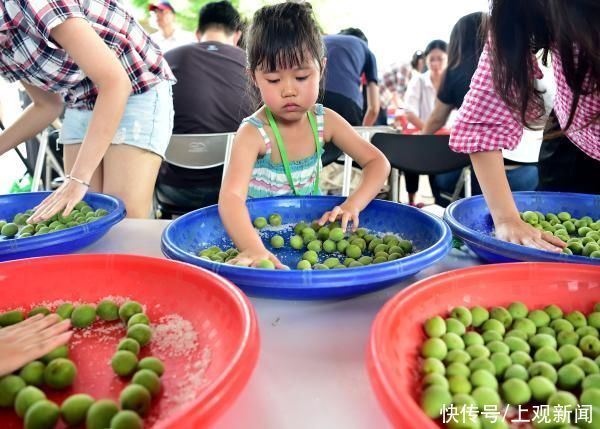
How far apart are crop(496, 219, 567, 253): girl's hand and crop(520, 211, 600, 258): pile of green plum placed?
3cm

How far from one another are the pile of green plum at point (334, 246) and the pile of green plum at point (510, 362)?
31 cm

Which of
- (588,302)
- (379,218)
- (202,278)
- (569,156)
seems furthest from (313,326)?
(569,156)

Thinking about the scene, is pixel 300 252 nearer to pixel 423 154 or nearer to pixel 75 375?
pixel 75 375

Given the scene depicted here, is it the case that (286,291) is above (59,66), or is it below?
below

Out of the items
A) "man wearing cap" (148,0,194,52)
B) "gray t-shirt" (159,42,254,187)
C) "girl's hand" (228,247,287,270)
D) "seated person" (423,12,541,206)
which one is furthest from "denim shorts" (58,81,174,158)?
"man wearing cap" (148,0,194,52)

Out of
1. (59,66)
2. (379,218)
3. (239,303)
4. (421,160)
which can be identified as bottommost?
(421,160)

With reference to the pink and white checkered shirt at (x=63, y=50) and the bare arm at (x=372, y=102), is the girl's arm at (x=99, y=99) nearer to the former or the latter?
the pink and white checkered shirt at (x=63, y=50)

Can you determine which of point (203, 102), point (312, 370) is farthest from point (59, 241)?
point (203, 102)

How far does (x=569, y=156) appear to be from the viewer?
176cm

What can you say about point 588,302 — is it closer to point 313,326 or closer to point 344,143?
point 313,326

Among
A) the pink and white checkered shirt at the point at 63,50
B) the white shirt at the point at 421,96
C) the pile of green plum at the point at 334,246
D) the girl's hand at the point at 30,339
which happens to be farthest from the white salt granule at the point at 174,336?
the white shirt at the point at 421,96

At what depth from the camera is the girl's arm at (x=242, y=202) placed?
92cm

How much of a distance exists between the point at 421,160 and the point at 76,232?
1.96m

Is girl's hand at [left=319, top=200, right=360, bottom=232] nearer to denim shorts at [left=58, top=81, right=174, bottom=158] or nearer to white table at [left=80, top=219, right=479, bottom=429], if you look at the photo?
white table at [left=80, top=219, right=479, bottom=429]
